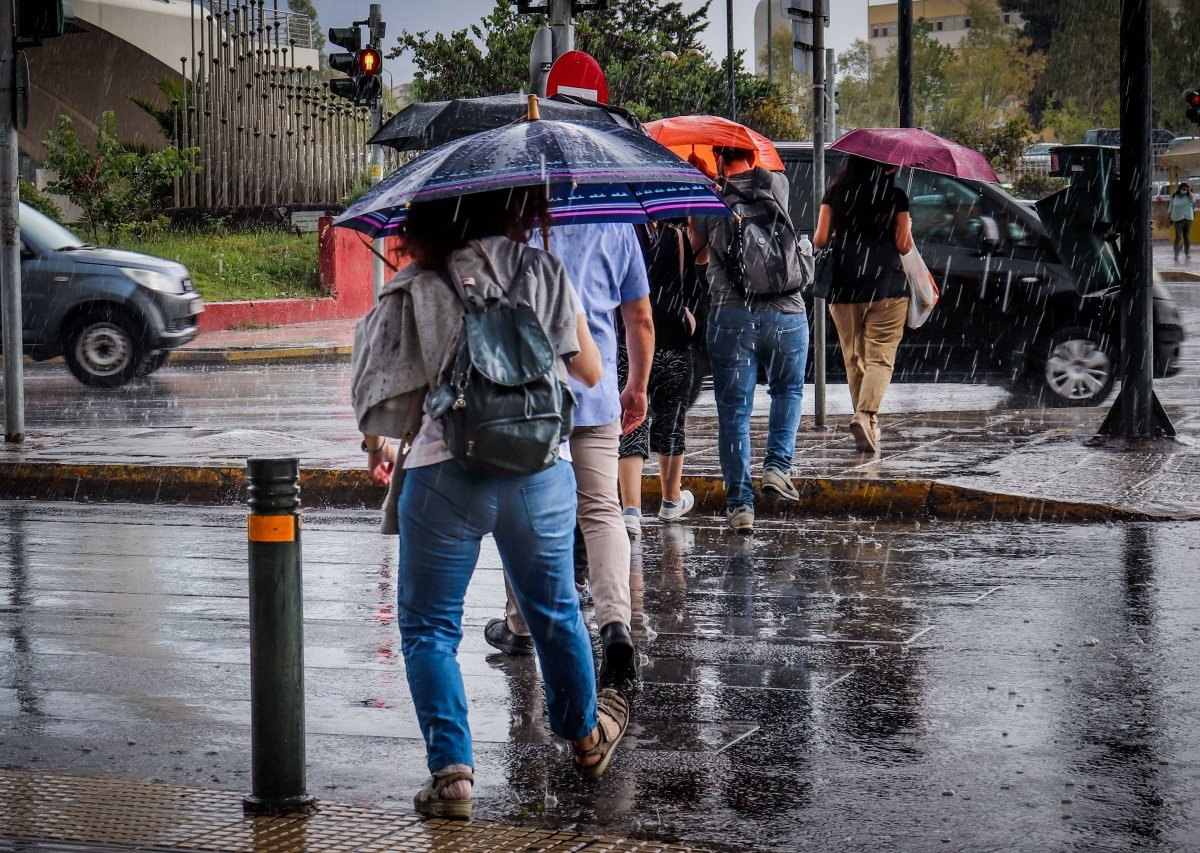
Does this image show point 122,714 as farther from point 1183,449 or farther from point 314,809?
point 1183,449

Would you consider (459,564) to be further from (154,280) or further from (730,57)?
(730,57)

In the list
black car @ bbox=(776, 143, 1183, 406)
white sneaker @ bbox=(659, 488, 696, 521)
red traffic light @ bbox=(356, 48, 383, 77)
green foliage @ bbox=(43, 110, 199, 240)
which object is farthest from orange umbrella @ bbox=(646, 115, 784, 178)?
green foliage @ bbox=(43, 110, 199, 240)

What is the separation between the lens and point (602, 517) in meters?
5.54

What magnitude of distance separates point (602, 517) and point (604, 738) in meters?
0.98

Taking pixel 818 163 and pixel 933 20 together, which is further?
pixel 933 20

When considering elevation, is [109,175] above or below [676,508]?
above

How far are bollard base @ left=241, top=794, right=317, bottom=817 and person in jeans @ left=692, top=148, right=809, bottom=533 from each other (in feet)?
14.0

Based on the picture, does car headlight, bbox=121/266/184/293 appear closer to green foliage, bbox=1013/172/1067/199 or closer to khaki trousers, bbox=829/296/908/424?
khaki trousers, bbox=829/296/908/424

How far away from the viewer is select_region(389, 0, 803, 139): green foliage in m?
42.1

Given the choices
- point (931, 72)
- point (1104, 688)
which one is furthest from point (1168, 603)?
point (931, 72)

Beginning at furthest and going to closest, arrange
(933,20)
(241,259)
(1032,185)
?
(933,20) < (1032,185) < (241,259)

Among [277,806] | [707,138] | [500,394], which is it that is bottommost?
[277,806]

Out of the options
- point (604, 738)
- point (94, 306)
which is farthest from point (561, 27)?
point (604, 738)

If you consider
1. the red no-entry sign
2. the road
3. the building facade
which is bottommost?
the road
